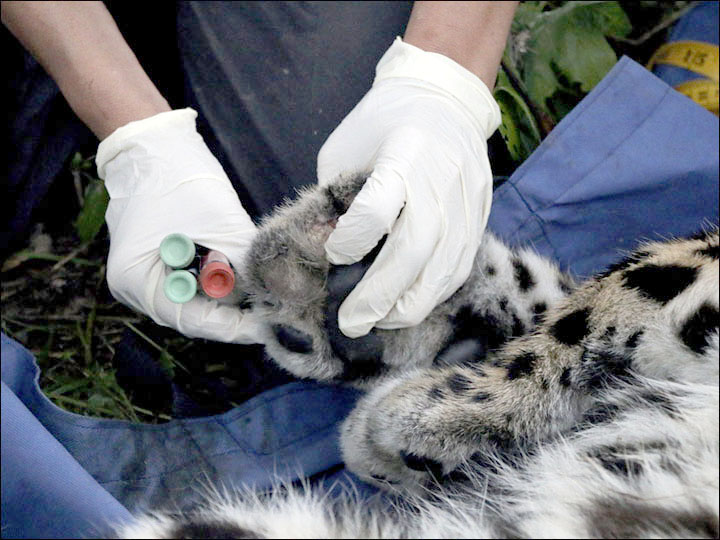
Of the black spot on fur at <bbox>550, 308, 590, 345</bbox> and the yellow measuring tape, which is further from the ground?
the black spot on fur at <bbox>550, 308, 590, 345</bbox>

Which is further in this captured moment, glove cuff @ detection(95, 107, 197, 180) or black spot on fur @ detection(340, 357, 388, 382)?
glove cuff @ detection(95, 107, 197, 180)

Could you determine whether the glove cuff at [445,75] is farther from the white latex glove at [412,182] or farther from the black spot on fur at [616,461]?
the black spot on fur at [616,461]

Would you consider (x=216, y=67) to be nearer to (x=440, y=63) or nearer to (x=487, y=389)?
(x=440, y=63)

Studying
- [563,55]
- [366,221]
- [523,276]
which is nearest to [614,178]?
[523,276]

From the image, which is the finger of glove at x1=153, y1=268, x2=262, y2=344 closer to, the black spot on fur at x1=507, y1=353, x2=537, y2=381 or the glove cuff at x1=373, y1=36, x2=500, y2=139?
the black spot on fur at x1=507, y1=353, x2=537, y2=381

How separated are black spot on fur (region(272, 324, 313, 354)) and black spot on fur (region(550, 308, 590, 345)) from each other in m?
0.45

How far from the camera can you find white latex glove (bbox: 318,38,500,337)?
133cm

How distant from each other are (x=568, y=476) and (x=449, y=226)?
53 centimetres

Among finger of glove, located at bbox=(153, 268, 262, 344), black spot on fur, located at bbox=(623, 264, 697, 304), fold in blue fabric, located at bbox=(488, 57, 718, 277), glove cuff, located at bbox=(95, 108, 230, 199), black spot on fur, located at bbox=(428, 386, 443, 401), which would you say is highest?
glove cuff, located at bbox=(95, 108, 230, 199)

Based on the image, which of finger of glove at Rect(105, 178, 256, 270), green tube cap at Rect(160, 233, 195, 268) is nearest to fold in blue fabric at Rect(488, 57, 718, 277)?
finger of glove at Rect(105, 178, 256, 270)

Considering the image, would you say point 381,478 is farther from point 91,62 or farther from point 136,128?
point 91,62

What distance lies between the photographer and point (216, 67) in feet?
6.27

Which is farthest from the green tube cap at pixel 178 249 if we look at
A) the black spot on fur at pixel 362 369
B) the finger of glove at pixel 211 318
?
the black spot on fur at pixel 362 369

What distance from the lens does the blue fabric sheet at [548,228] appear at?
1618 mm
